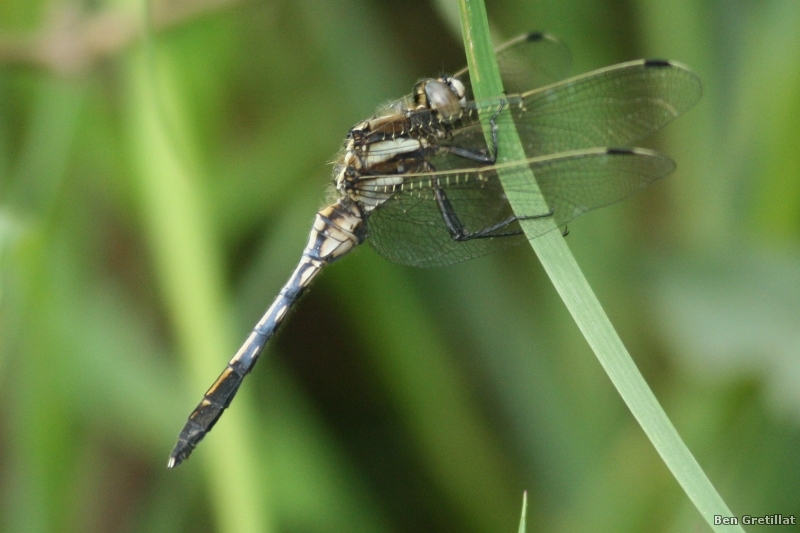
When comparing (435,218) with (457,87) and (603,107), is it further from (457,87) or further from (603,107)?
(603,107)

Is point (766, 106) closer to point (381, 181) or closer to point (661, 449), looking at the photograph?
point (381, 181)

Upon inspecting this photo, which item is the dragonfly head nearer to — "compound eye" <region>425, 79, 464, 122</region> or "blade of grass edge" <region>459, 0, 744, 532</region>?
"compound eye" <region>425, 79, 464, 122</region>

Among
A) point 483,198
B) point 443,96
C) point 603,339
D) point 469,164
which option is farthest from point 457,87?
point 603,339

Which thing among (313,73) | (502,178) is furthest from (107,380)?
(502,178)

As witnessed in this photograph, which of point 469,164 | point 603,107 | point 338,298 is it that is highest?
point 603,107

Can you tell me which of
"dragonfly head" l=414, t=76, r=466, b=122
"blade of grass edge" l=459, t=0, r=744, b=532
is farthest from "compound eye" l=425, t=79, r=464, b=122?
"blade of grass edge" l=459, t=0, r=744, b=532

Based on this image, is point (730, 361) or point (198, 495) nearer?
point (730, 361)
